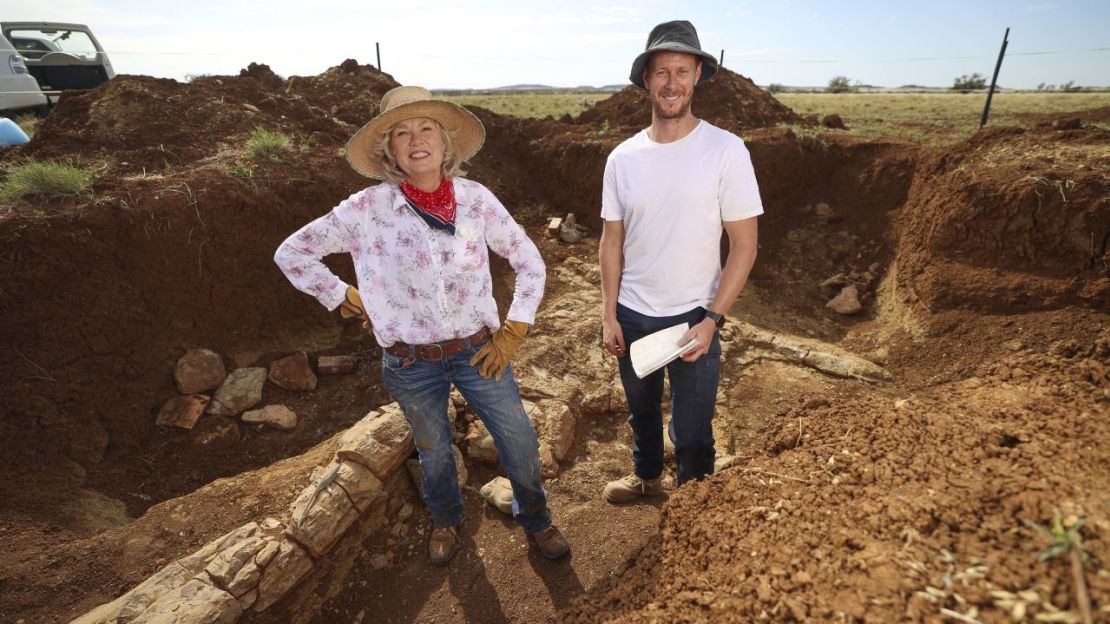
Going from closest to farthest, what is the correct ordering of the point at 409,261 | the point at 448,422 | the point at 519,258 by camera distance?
the point at 409,261
the point at 519,258
the point at 448,422

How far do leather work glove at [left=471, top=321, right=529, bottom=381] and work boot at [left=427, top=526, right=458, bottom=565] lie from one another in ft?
3.78

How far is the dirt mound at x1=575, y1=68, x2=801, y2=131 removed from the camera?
9531 mm

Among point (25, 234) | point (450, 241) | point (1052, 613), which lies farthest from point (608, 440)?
point (25, 234)

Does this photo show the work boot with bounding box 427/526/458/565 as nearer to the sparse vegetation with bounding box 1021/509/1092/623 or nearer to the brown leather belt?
the brown leather belt

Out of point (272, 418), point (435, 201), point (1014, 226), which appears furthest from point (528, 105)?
point (435, 201)

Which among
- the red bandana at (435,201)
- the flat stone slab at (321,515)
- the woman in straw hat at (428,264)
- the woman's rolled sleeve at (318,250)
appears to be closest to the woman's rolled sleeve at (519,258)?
the woman in straw hat at (428,264)

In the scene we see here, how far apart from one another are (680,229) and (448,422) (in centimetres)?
148

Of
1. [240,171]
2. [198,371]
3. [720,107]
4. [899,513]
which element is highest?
[720,107]

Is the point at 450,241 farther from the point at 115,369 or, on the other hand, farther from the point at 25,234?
the point at 25,234

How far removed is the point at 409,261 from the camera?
2.15 m

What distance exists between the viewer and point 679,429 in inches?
99.7

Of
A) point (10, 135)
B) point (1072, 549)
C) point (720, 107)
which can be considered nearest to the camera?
point (1072, 549)

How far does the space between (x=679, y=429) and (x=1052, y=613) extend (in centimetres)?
161

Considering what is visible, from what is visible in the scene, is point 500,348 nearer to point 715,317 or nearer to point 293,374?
point 715,317
